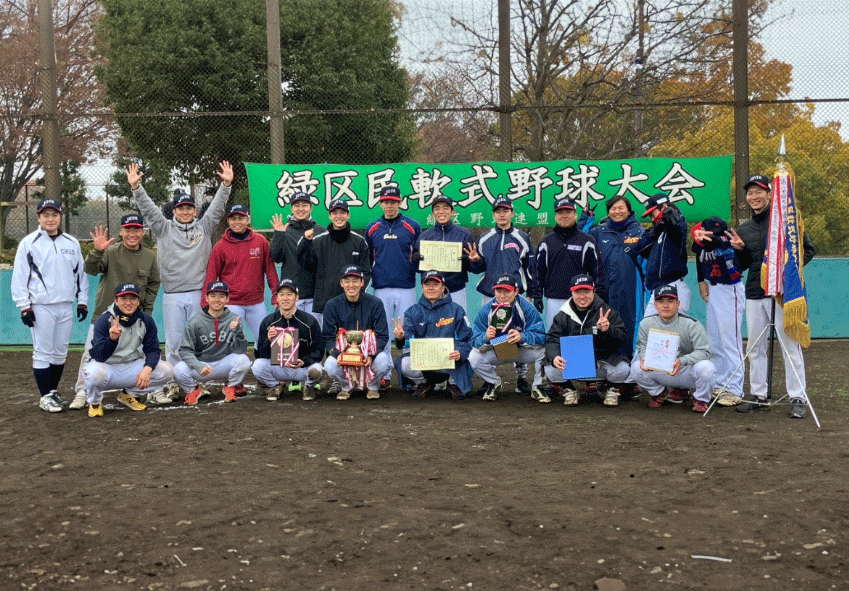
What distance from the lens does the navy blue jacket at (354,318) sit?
8.79 meters

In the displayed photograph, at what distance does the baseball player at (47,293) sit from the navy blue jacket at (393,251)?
274 centimetres

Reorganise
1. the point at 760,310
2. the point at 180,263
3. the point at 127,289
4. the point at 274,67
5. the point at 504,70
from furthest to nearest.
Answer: the point at 274,67 < the point at 504,70 < the point at 180,263 < the point at 127,289 < the point at 760,310

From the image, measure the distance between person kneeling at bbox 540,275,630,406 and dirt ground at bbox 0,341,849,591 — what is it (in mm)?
439

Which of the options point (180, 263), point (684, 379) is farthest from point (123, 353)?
point (684, 379)

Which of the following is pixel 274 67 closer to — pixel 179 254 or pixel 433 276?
pixel 179 254

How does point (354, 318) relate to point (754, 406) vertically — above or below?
above

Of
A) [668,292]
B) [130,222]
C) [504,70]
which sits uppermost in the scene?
[504,70]

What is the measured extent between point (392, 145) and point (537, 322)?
34.6ft

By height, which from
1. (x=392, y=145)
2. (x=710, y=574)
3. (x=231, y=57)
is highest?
(x=231, y=57)

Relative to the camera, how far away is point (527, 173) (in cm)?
1165

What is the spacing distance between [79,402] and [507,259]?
409cm

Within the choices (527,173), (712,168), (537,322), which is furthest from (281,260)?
(712,168)

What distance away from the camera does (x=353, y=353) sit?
8.59 metres

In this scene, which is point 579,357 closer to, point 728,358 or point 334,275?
point 728,358
